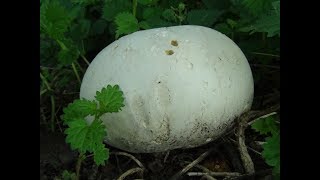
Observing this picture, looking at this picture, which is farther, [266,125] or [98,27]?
[98,27]

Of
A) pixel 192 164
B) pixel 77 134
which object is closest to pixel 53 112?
pixel 77 134

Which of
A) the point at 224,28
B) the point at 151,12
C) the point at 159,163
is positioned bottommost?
the point at 159,163

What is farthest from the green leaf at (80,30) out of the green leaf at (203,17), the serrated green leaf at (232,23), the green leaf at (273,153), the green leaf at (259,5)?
the green leaf at (273,153)

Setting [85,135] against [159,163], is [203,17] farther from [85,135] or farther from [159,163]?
[85,135]

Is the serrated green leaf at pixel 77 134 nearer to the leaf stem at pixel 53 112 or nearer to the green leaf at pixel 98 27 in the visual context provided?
the leaf stem at pixel 53 112

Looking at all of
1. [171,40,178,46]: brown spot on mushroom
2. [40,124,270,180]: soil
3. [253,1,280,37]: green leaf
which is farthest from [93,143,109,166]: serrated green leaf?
A: [253,1,280,37]: green leaf
